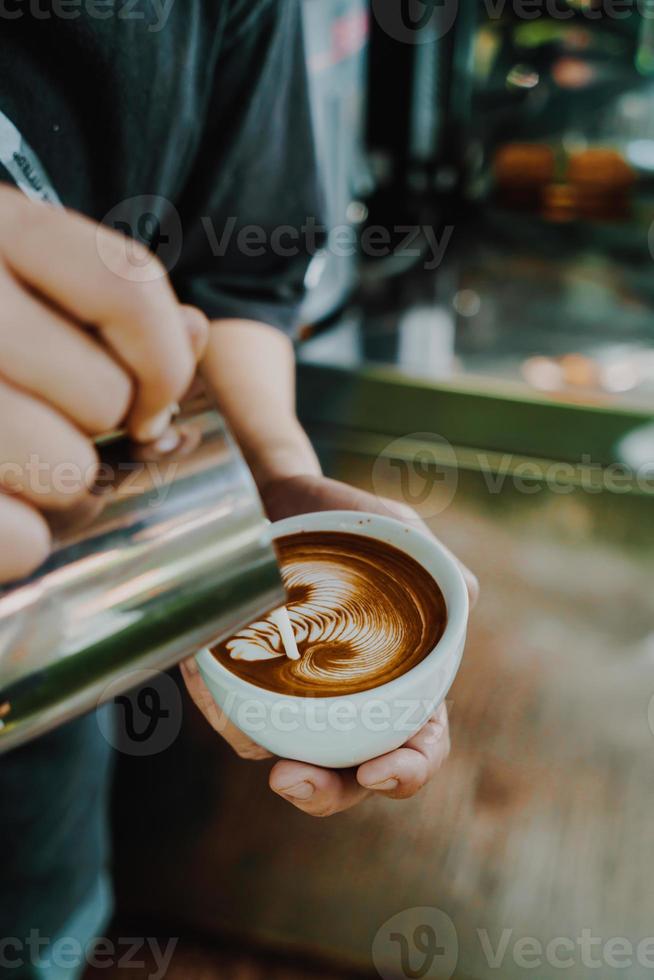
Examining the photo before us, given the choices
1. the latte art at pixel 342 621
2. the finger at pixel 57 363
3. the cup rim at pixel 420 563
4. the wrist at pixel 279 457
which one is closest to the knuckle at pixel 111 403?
the finger at pixel 57 363

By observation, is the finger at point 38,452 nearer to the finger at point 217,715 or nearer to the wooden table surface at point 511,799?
the finger at point 217,715

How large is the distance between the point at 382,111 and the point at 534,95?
333 millimetres

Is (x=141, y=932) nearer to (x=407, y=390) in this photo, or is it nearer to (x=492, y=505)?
(x=492, y=505)

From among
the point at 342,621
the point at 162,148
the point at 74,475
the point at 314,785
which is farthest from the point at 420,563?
the point at 162,148

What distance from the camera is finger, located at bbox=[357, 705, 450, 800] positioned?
1.60 ft

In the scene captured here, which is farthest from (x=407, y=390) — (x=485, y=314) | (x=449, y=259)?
(x=449, y=259)

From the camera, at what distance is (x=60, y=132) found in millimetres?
627

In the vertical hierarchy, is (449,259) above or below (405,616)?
below

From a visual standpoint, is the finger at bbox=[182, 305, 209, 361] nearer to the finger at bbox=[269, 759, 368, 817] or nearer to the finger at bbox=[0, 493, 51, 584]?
the finger at bbox=[0, 493, 51, 584]

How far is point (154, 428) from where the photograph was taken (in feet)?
1.22

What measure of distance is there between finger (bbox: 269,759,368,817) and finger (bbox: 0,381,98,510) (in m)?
0.25

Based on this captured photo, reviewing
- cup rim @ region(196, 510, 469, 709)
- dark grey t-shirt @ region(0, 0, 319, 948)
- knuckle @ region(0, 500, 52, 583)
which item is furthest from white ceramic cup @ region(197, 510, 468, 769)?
dark grey t-shirt @ region(0, 0, 319, 948)

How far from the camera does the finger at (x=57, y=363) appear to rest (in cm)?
30

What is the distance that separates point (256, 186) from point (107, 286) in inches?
23.2
